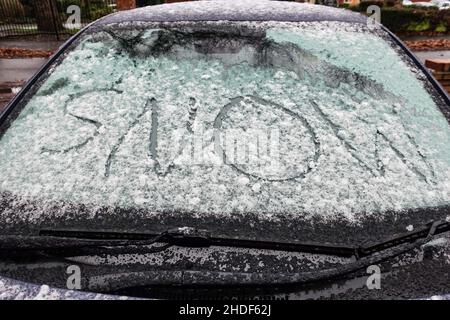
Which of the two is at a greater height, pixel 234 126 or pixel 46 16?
pixel 234 126

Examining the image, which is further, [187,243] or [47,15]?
[47,15]

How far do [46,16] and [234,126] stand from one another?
12.8 metres

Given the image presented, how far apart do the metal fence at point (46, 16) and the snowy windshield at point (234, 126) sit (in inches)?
404

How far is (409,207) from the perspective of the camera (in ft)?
3.92

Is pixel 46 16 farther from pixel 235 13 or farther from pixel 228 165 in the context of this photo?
pixel 228 165

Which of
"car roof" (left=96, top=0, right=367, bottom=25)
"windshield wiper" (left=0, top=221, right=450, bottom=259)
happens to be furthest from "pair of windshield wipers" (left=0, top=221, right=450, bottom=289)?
"car roof" (left=96, top=0, right=367, bottom=25)

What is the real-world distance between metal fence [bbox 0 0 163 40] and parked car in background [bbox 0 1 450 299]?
33.8 feet

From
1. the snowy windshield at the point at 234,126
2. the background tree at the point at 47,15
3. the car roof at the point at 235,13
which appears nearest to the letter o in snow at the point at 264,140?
the snowy windshield at the point at 234,126

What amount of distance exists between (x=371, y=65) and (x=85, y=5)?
1474cm

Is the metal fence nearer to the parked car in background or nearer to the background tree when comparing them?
the background tree

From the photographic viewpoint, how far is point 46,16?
12117 mm

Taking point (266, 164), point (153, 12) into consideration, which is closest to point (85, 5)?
point (153, 12)

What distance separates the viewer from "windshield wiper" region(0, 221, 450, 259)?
1.08 meters

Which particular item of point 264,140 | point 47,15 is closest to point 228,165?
point 264,140
